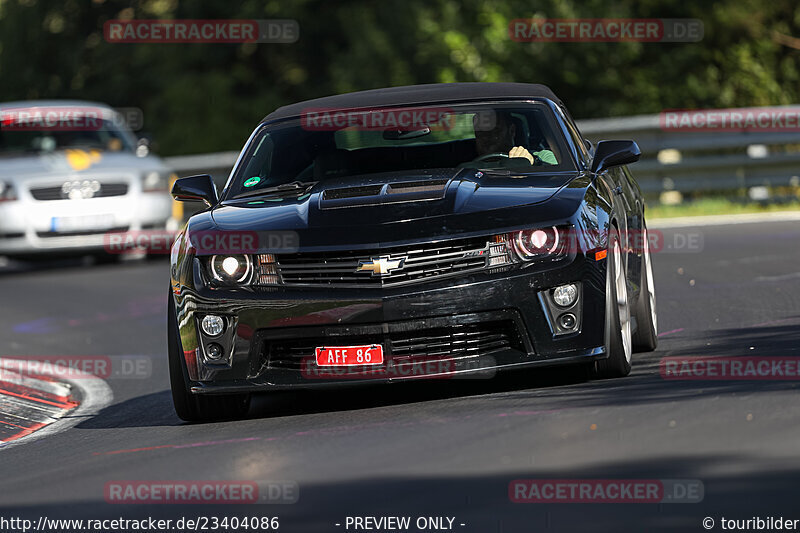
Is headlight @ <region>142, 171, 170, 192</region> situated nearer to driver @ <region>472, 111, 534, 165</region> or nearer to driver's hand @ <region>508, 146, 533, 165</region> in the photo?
driver @ <region>472, 111, 534, 165</region>

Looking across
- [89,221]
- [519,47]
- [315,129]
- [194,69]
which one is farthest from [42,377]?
[194,69]

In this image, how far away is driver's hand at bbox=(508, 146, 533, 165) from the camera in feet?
28.5

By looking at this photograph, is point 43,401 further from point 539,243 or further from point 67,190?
point 67,190

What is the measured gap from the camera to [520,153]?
871cm

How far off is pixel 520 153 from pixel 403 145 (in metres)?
0.63

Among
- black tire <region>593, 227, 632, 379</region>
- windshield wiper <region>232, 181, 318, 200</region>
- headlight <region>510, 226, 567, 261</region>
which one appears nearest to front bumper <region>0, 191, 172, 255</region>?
windshield wiper <region>232, 181, 318, 200</region>

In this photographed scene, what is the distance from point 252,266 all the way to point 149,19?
3168 cm

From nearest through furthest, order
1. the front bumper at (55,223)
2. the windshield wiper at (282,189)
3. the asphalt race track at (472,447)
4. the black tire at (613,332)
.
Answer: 1. the asphalt race track at (472,447)
2. the black tire at (613,332)
3. the windshield wiper at (282,189)
4. the front bumper at (55,223)

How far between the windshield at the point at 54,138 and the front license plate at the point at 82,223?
1.24 metres

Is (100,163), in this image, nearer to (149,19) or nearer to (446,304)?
(446,304)

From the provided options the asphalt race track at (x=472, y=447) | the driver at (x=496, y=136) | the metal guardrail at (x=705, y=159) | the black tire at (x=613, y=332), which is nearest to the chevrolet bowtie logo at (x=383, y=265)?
the asphalt race track at (x=472, y=447)

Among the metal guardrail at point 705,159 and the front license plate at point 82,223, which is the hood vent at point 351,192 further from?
the metal guardrail at point 705,159

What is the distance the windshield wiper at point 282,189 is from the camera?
336 inches

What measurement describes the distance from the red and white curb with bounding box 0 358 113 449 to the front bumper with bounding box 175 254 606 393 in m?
1.51
